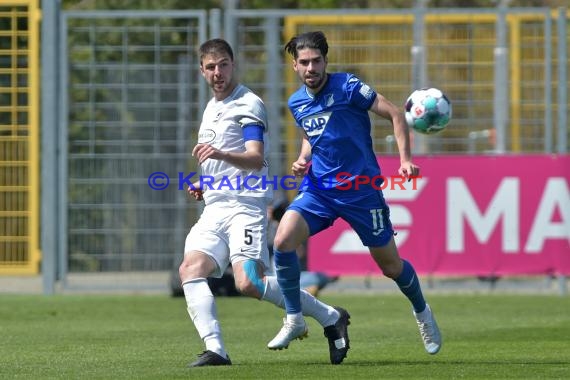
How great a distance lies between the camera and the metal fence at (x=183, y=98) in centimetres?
1750

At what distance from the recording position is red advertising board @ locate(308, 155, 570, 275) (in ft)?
55.9

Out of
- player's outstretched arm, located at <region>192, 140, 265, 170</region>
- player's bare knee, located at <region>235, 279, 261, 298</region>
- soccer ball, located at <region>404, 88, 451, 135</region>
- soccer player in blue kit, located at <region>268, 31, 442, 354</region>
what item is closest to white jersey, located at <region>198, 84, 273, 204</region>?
player's outstretched arm, located at <region>192, 140, 265, 170</region>

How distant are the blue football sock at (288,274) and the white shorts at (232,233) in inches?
4.8

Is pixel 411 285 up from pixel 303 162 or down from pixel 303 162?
down

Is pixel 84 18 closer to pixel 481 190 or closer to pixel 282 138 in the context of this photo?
pixel 282 138

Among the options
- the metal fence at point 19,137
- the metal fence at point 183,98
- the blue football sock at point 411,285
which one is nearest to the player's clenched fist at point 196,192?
the blue football sock at point 411,285

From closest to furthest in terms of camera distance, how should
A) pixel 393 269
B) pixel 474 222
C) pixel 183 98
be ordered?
pixel 393 269 → pixel 474 222 → pixel 183 98

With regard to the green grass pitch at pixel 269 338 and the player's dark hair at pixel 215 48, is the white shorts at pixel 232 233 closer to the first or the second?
the green grass pitch at pixel 269 338

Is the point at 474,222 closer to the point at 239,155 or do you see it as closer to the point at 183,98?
the point at 183,98

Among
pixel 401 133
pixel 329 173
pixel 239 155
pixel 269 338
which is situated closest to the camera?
pixel 239 155

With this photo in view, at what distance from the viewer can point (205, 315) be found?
9.20m

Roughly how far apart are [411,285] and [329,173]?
3.04 feet

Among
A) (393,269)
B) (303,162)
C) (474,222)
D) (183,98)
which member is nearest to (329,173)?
(303,162)

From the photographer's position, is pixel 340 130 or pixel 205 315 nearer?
pixel 205 315
